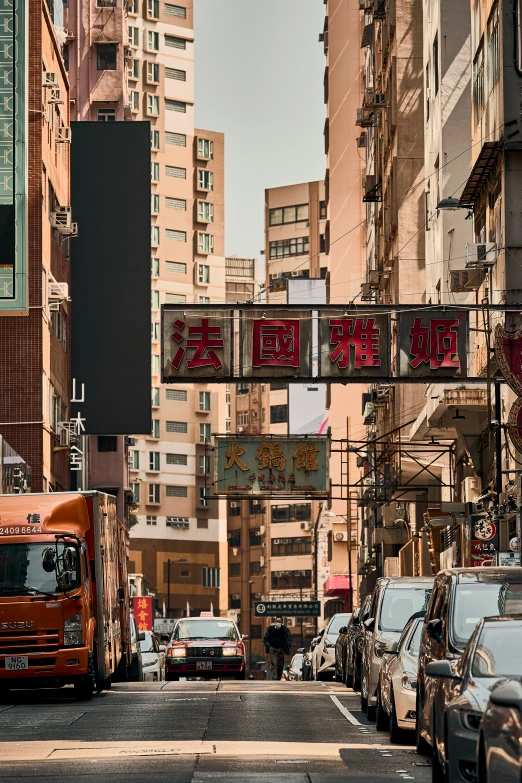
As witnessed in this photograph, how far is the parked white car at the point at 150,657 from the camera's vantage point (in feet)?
141

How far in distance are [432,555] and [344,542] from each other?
63.0 meters

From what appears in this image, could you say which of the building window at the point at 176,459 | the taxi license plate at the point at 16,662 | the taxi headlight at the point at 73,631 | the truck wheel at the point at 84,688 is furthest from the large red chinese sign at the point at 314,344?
the building window at the point at 176,459

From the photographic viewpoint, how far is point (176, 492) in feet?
456

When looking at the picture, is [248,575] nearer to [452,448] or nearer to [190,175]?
[190,175]

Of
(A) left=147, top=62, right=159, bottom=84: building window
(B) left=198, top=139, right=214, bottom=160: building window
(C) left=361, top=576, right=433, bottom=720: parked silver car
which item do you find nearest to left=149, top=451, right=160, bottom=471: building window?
(B) left=198, top=139, right=214, bottom=160: building window

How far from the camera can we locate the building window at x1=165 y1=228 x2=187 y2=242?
14125cm

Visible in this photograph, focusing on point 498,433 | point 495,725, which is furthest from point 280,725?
point 498,433

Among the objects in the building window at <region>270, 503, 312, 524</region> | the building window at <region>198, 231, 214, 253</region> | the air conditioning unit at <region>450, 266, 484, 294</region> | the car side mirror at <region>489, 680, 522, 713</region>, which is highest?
the building window at <region>198, 231, 214, 253</region>

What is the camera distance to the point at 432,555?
168 ft

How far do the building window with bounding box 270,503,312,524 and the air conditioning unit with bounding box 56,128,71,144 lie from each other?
101m

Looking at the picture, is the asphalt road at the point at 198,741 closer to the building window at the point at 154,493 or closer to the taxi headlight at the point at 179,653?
the taxi headlight at the point at 179,653

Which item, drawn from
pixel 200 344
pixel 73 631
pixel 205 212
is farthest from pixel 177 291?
pixel 73 631

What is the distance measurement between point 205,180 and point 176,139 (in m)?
4.40

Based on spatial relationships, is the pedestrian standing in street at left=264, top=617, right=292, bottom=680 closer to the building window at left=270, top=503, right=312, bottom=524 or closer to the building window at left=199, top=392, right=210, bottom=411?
the building window at left=199, top=392, right=210, bottom=411
